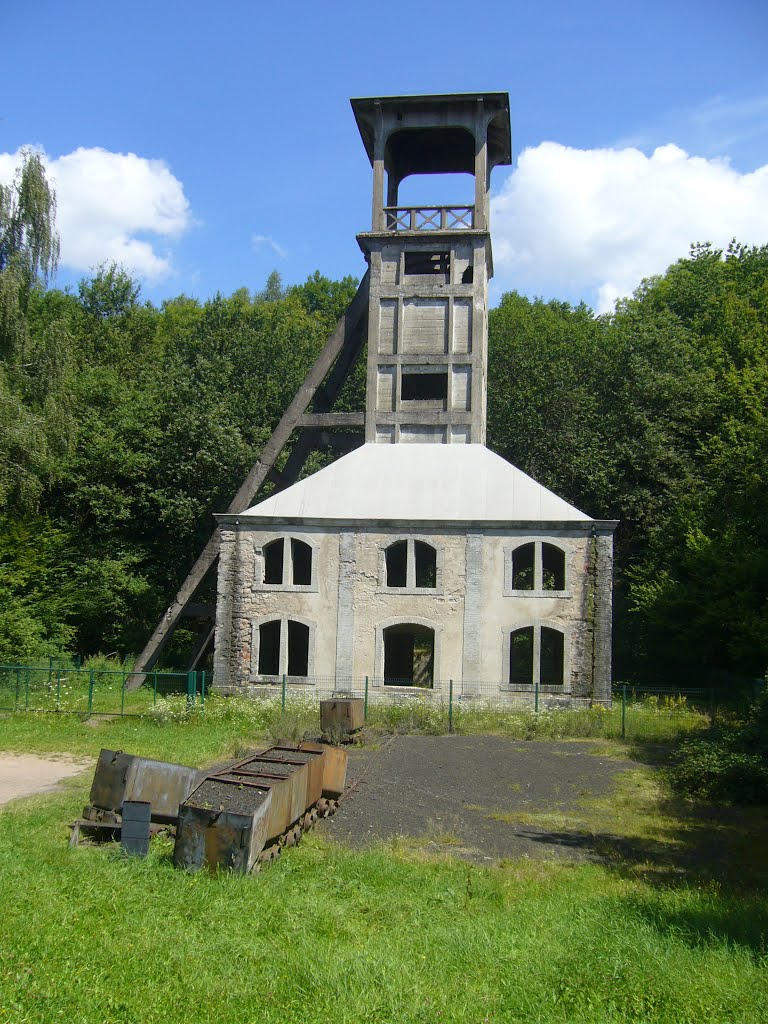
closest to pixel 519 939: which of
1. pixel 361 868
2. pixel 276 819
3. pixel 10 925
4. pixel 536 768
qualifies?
pixel 361 868

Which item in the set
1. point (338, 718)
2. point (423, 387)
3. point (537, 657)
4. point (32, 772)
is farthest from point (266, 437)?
point (32, 772)

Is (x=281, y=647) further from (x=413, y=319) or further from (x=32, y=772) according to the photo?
(x=413, y=319)

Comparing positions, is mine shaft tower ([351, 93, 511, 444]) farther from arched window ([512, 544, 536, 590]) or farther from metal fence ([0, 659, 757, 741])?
metal fence ([0, 659, 757, 741])

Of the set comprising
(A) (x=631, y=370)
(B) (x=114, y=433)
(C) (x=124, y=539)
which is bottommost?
(C) (x=124, y=539)

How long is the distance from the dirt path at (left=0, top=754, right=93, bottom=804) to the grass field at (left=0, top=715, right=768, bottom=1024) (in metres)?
2.59

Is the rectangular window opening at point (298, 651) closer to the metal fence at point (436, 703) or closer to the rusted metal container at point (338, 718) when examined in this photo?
the metal fence at point (436, 703)

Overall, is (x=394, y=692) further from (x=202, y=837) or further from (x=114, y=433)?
(x=114, y=433)

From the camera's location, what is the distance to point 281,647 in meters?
22.7

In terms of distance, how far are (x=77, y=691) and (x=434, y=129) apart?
64.1ft

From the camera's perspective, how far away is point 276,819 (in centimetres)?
980

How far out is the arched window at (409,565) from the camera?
74.4 ft

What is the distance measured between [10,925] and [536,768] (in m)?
9.93

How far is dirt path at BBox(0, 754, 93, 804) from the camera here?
13.0 meters

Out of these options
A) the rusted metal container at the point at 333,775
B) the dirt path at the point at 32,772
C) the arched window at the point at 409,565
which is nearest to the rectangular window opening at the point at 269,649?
the arched window at the point at 409,565
